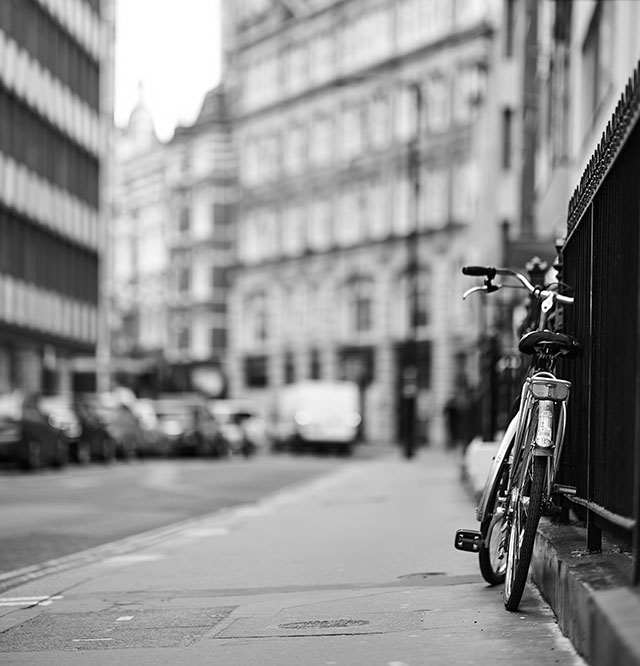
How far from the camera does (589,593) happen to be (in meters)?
6.02

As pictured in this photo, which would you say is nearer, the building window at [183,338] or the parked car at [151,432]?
the parked car at [151,432]

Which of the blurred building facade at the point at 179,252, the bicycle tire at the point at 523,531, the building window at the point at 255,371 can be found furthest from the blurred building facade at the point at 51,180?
the bicycle tire at the point at 523,531

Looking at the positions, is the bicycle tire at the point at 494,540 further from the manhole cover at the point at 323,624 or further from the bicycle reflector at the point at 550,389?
the manhole cover at the point at 323,624

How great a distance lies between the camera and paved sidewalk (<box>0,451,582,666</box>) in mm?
7016

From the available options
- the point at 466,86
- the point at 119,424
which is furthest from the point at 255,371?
the point at 119,424

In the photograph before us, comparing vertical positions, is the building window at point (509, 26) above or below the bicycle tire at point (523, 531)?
above

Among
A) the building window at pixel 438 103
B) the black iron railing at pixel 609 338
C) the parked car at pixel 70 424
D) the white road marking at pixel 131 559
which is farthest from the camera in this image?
the building window at pixel 438 103

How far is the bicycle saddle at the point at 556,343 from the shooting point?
7.92m

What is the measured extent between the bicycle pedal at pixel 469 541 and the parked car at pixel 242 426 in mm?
43749

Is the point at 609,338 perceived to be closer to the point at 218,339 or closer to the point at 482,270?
the point at 482,270

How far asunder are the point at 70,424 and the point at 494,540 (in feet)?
100.0

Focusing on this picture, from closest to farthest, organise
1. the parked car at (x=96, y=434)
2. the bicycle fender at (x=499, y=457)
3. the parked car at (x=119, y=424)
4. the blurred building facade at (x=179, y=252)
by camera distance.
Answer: the bicycle fender at (x=499, y=457), the parked car at (x=96, y=434), the parked car at (x=119, y=424), the blurred building facade at (x=179, y=252)

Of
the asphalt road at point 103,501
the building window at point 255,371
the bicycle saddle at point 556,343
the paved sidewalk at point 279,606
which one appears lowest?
the asphalt road at point 103,501

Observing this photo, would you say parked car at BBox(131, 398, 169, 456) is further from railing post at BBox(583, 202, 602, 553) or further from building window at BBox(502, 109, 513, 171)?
railing post at BBox(583, 202, 602, 553)
